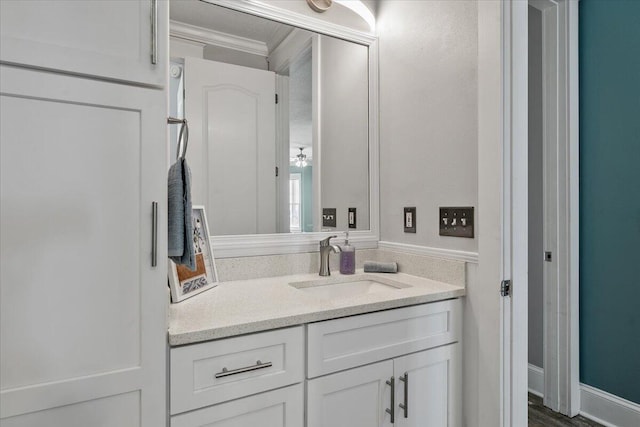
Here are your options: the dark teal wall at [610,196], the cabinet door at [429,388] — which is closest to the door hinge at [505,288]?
the cabinet door at [429,388]

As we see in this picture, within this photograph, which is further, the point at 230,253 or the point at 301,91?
the point at 301,91

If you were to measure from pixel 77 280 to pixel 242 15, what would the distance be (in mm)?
1361

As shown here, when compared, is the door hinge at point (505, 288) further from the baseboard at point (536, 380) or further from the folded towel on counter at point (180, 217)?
the baseboard at point (536, 380)

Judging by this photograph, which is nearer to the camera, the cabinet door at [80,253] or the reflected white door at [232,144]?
the cabinet door at [80,253]

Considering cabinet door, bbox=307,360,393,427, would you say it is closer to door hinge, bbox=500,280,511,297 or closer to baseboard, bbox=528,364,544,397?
door hinge, bbox=500,280,511,297

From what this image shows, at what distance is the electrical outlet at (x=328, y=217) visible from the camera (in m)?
1.87

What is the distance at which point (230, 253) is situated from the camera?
1570 millimetres

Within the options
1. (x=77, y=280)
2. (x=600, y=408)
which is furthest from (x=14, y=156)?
(x=600, y=408)

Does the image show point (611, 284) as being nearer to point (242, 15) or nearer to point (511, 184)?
point (511, 184)

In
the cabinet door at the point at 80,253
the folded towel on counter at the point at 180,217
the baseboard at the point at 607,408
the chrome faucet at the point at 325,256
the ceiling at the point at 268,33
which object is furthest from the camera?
the baseboard at the point at 607,408

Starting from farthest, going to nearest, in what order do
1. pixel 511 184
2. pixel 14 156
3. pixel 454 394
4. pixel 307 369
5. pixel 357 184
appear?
pixel 357 184 < pixel 454 394 < pixel 511 184 < pixel 307 369 < pixel 14 156

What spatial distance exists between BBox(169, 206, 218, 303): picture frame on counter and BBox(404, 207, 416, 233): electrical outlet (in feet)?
3.05

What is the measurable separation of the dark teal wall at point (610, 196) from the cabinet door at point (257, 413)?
→ 1815mm

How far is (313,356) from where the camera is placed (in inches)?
44.4
